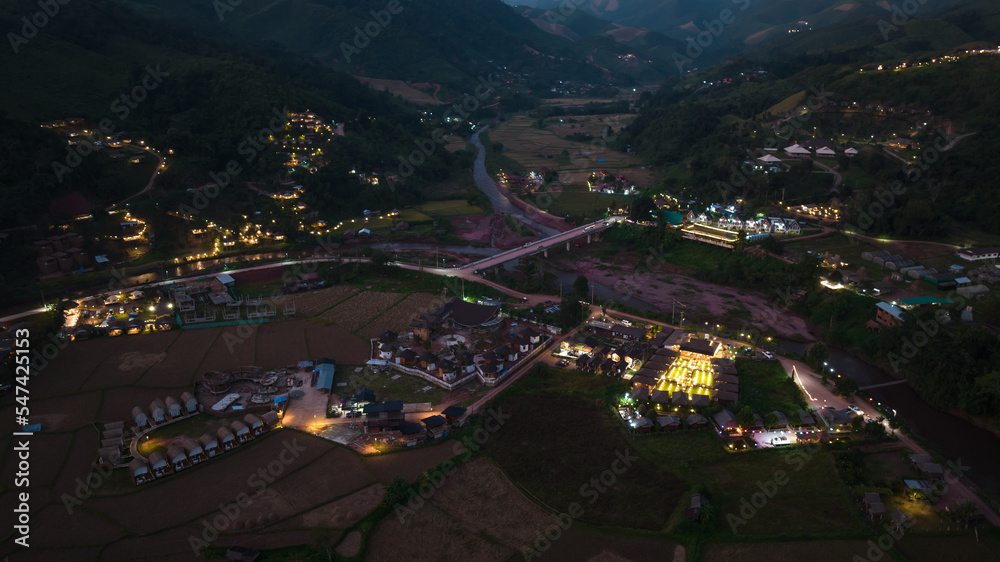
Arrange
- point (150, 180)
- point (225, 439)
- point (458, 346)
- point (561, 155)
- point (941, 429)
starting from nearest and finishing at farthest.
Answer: point (225, 439) → point (941, 429) → point (458, 346) → point (150, 180) → point (561, 155)

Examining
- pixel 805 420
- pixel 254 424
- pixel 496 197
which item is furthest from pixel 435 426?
pixel 496 197

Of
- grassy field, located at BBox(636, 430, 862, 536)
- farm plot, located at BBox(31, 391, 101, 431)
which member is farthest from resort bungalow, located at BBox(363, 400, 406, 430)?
farm plot, located at BBox(31, 391, 101, 431)

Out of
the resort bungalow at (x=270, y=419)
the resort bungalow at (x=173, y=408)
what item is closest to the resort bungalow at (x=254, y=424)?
the resort bungalow at (x=270, y=419)

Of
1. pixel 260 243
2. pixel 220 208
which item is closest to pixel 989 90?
pixel 260 243

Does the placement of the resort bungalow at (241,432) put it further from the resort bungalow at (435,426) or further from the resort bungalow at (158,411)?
the resort bungalow at (435,426)

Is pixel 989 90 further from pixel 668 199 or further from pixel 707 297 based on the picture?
pixel 707 297

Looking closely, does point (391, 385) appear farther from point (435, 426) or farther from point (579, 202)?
point (579, 202)

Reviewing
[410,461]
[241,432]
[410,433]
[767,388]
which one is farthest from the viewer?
[767,388]
